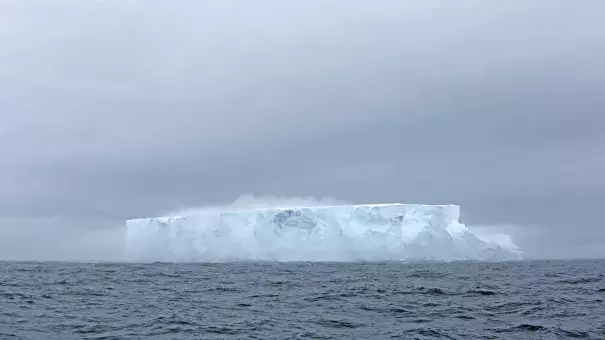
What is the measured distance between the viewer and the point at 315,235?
61.6 m

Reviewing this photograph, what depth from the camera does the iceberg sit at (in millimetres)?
60312

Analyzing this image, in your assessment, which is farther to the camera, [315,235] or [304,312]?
[315,235]

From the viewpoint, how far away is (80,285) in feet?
77.5

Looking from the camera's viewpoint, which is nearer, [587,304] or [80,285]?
[587,304]

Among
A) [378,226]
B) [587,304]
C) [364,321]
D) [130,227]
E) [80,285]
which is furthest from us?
[130,227]

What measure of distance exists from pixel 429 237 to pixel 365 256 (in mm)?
6755

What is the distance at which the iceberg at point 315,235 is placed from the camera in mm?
60312

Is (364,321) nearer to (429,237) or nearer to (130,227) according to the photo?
(429,237)

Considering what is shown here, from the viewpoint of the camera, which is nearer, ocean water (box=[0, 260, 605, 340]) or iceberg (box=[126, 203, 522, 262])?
ocean water (box=[0, 260, 605, 340])

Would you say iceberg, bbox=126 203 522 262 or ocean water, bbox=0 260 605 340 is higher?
iceberg, bbox=126 203 522 262

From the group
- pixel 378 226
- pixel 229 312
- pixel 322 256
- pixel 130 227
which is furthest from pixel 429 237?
pixel 229 312

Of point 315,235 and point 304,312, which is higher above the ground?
point 315,235

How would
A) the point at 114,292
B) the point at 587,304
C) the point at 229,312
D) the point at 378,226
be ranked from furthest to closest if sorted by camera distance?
the point at 378,226, the point at 114,292, the point at 587,304, the point at 229,312

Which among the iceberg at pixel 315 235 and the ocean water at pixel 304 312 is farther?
the iceberg at pixel 315 235
